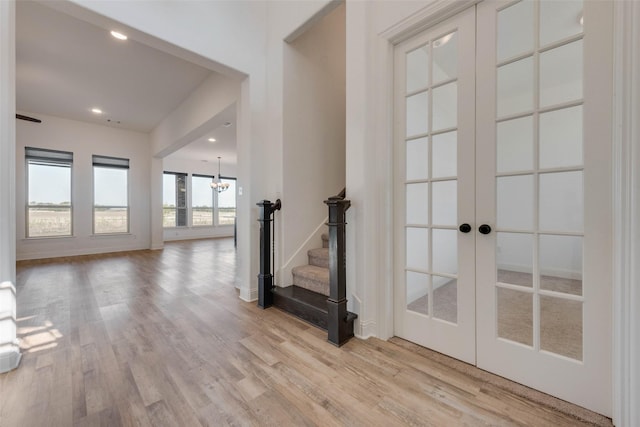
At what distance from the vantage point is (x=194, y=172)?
949cm

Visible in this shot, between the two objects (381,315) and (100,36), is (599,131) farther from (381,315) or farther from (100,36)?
(100,36)

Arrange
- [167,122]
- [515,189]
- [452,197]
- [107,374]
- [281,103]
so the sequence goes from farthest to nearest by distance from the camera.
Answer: [167,122] → [281,103] → [452,197] → [107,374] → [515,189]

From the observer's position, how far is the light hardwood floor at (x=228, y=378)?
1313 mm

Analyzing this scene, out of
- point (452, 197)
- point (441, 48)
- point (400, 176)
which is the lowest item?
point (452, 197)

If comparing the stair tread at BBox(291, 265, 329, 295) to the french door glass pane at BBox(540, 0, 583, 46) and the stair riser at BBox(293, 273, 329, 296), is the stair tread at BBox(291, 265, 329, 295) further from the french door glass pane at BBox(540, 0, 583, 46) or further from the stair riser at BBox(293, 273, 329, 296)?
the french door glass pane at BBox(540, 0, 583, 46)

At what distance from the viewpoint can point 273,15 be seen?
3029 millimetres

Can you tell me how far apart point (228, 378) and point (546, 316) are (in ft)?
6.36

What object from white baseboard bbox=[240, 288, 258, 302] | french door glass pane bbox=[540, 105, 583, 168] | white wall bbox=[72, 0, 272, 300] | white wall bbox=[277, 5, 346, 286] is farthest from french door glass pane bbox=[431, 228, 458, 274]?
white baseboard bbox=[240, 288, 258, 302]

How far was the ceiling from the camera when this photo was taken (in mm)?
3076

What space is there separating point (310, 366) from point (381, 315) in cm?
70

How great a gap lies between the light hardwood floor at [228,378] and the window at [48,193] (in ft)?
14.2

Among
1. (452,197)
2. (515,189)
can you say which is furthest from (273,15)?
(515,189)

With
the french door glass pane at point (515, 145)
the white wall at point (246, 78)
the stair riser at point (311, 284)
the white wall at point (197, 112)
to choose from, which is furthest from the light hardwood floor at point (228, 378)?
the white wall at point (197, 112)

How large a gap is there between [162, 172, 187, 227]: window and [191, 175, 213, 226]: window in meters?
0.28
